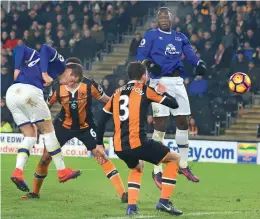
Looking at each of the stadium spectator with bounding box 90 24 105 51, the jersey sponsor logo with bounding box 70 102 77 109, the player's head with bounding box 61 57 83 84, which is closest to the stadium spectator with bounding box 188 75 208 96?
the stadium spectator with bounding box 90 24 105 51

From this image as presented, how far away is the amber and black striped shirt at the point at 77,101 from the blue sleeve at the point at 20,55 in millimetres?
611

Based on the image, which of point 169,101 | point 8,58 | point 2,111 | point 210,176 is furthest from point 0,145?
point 169,101

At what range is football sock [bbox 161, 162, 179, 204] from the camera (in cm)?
1023

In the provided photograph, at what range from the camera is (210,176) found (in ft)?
53.4

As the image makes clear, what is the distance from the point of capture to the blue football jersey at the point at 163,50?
42.9 ft

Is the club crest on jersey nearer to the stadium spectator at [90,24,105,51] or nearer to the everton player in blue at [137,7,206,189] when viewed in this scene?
the everton player in blue at [137,7,206,189]

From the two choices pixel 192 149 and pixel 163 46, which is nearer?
pixel 163 46

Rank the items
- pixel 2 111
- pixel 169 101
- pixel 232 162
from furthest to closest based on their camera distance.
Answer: pixel 2 111
pixel 232 162
pixel 169 101

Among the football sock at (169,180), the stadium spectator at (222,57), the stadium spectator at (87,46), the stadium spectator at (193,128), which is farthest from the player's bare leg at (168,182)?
the stadium spectator at (87,46)

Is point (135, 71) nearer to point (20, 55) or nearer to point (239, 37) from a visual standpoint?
point (20, 55)

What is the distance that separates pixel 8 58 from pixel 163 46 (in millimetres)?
15807

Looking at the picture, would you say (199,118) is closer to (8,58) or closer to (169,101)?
(8,58)

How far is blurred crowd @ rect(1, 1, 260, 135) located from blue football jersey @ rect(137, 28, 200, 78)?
967 cm

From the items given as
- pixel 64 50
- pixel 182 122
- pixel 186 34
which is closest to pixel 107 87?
pixel 186 34
